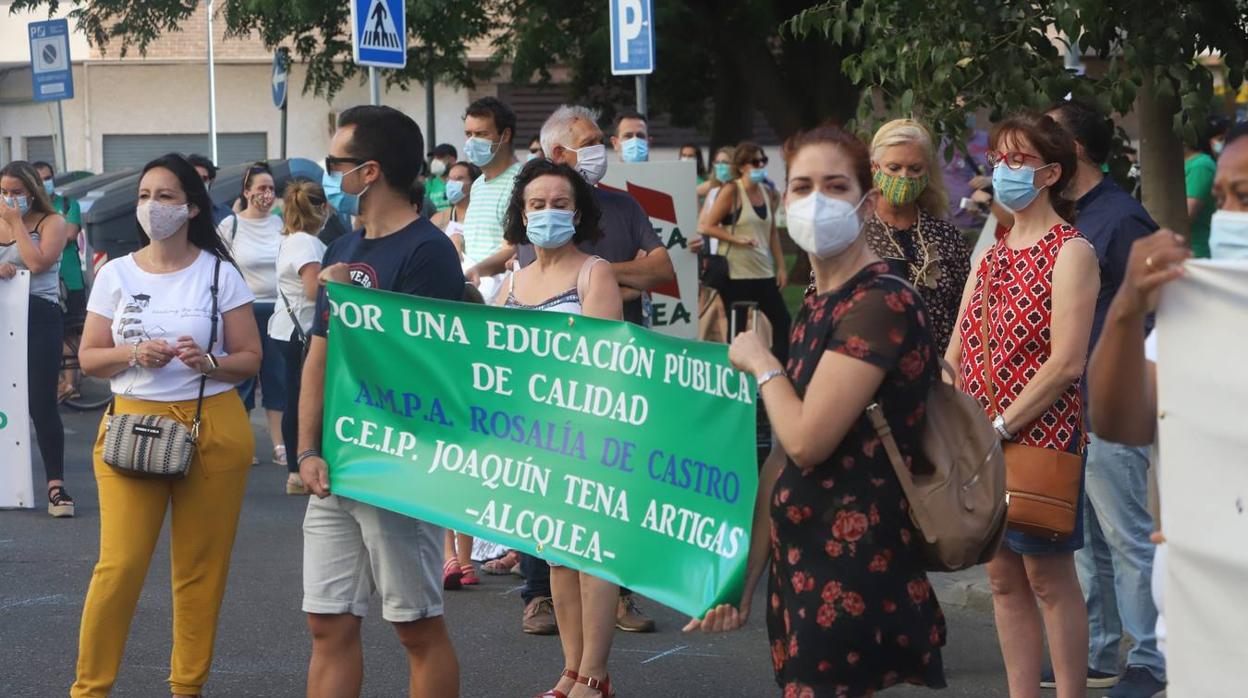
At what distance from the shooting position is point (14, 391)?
905 cm

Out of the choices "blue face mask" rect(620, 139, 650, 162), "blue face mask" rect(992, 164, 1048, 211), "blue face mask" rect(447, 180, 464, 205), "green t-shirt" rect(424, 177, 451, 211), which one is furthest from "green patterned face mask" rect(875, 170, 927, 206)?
"green t-shirt" rect(424, 177, 451, 211)

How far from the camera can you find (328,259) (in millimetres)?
4961

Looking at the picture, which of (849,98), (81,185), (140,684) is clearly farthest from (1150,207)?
(81,185)

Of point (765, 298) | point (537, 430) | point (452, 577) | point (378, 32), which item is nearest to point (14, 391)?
point (452, 577)

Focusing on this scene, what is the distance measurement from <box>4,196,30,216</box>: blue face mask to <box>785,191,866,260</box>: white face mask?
7983 mm

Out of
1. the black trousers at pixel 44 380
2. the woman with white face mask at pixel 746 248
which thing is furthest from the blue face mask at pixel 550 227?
the woman with white face mask at pixel 746 248

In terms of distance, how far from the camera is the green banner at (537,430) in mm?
4344

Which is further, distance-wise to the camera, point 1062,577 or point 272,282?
point 272,282

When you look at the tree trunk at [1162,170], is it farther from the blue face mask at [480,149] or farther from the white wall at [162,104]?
the white wall at [162,104]

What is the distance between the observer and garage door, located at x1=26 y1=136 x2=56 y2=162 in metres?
42.2

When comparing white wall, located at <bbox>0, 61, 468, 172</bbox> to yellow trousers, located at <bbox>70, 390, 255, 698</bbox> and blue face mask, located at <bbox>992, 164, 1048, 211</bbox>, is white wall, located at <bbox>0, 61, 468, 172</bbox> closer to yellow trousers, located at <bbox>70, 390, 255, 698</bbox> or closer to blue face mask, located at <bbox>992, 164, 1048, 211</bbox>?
yellow trousers, located at <bbox>70, 390, 255, 698</bbox>

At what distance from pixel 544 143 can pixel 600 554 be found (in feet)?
9.76

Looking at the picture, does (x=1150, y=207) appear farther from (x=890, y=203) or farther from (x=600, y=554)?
(x=600, y=554)

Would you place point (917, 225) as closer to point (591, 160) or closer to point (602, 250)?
point (602, 250)
